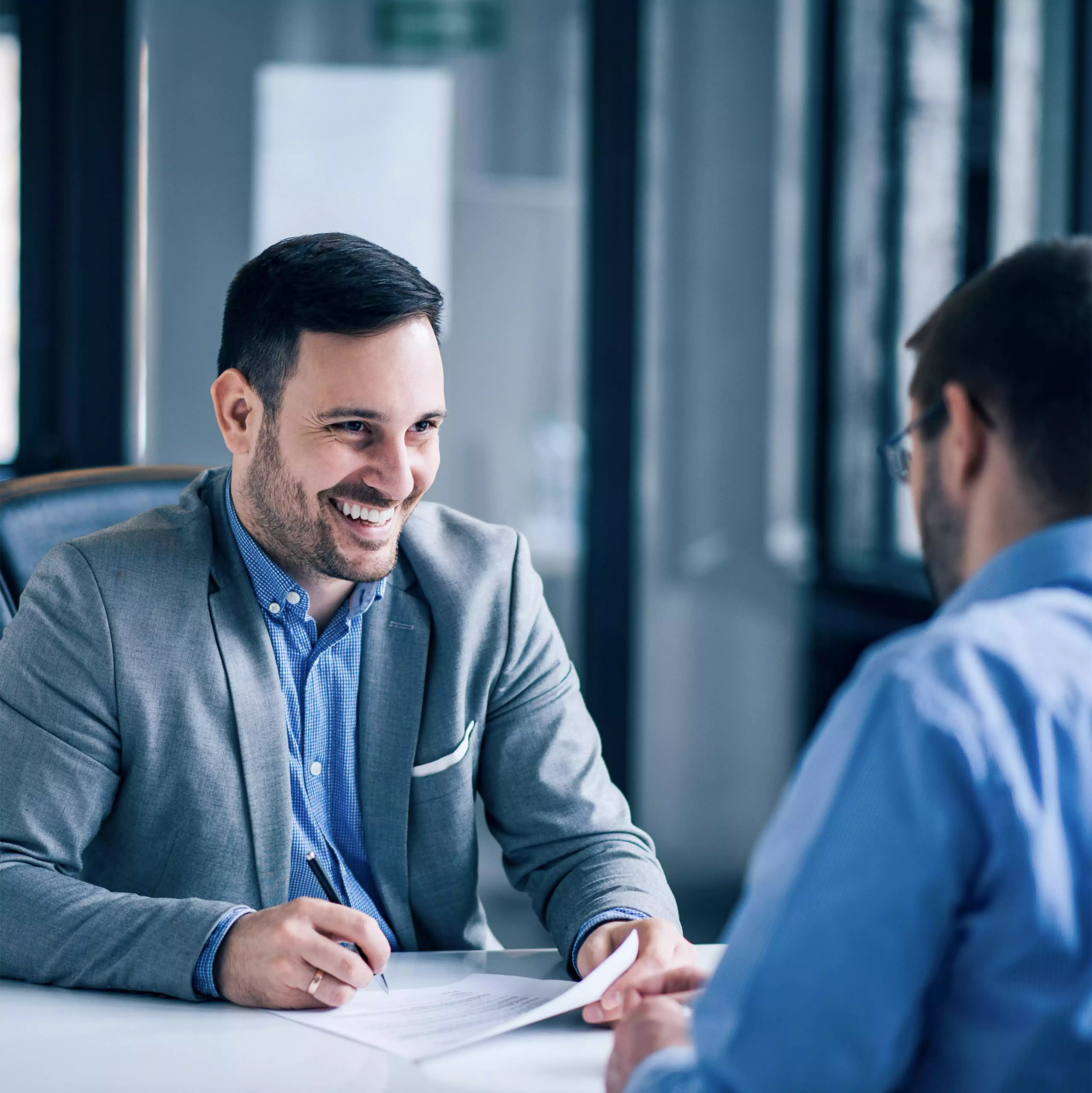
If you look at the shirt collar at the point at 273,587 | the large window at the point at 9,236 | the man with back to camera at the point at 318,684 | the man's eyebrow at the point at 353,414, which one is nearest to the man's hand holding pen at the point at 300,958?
the man with back to camera at the point at 318,684

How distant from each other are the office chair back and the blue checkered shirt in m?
0.26

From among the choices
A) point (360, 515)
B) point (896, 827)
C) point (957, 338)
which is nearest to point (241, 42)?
point (360, 515)

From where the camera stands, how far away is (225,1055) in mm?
912

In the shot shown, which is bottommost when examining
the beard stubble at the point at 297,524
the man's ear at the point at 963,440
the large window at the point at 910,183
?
the beard stubble at the point at 297,524

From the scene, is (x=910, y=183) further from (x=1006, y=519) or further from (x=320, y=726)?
(x=1006, y=519)

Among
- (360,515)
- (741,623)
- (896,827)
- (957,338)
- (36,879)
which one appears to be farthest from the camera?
(741,623)

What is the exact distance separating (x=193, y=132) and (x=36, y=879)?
2378 mm

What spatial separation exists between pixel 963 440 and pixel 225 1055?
0.68m

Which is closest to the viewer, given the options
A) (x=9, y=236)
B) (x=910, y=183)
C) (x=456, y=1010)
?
(x=456, y=1010)

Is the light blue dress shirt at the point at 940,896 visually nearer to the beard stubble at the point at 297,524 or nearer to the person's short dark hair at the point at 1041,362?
the person's short dark hair at the point at 1041,362

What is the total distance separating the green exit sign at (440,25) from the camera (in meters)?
3.12

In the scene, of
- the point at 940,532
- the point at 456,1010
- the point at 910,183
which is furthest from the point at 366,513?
the point at 910,183

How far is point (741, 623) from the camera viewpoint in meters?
3.50

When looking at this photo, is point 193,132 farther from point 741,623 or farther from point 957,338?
point 957,338
